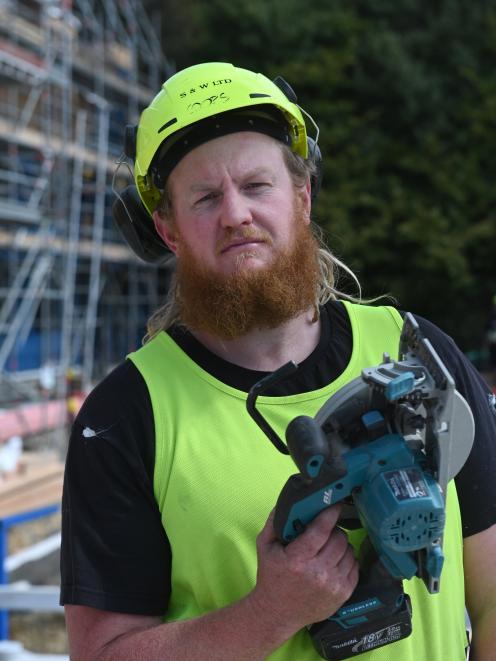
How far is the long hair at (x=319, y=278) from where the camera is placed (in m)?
1.72

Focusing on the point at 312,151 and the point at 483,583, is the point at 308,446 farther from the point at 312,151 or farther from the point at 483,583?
the point at 312,151

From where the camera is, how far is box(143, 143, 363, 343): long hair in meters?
1.72

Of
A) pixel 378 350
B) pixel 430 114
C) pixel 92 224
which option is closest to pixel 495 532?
pixel 378 350

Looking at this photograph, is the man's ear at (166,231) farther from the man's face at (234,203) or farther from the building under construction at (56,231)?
the building under construction at (56,231)

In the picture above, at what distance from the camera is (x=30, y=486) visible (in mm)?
7238

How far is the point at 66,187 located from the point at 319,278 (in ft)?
42.9

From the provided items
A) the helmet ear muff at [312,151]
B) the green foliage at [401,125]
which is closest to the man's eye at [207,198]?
the helmet ear muff at [312,151]

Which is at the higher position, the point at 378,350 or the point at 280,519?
the point at 378,350

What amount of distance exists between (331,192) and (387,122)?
10.7 ft

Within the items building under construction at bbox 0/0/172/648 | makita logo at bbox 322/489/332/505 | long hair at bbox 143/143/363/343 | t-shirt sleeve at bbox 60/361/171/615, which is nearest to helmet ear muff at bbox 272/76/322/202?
long hair at bbox 143/143/363/343

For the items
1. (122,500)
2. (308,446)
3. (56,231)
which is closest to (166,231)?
(122,500)

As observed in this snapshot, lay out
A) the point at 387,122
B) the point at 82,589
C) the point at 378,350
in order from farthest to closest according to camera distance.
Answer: the point at 387,122
the point at 378,350
the point at 82,589

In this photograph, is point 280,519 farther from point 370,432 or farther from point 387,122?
point 387,122

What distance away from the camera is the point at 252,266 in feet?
5.23
